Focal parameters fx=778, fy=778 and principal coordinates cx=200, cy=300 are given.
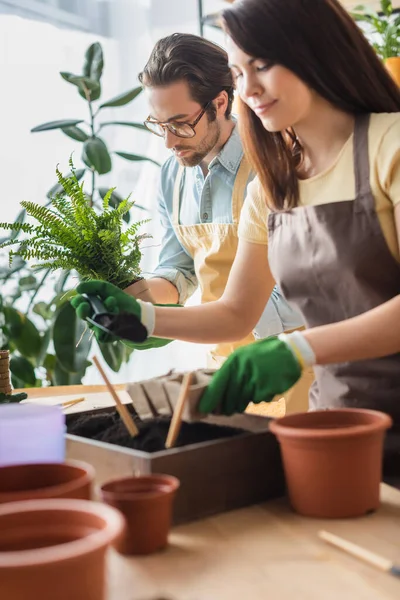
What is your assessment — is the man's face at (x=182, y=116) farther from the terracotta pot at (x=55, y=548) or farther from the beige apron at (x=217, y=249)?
the terracotta pot at (x=55, y=548)

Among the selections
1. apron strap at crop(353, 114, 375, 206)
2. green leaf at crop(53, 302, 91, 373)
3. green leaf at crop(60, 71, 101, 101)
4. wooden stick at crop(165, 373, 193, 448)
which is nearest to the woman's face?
apron strap at crop(353, 114, 375, 206)

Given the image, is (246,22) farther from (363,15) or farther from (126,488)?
(363,15)

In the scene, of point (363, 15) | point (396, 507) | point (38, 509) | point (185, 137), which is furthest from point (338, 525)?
point (363, 15)

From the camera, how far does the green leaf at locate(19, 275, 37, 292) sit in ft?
12.0

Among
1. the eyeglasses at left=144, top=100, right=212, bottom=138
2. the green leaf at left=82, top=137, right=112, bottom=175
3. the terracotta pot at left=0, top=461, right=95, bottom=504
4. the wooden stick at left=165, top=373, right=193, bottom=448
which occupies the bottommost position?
the terracotta pot at left=0, top=461, right=95, bottom=504

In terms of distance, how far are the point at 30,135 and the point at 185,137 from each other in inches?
62.5

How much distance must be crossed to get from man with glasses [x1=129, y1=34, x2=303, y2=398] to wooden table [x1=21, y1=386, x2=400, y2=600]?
51.5 inches

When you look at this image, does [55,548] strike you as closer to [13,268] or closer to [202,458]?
[202,458]

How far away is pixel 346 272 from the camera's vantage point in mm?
1541

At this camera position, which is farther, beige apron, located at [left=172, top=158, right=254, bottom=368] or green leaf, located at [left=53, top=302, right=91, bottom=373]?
green leaf, located at [left=53, top=302, right=91, bottom=373]

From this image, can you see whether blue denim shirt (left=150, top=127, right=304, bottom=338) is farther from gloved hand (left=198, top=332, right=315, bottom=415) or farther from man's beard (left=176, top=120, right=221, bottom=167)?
gloved hand (left=198, top=332, right=315, bottom=415)

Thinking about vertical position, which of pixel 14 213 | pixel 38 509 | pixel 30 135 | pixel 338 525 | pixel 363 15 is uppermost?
pixel 363 15

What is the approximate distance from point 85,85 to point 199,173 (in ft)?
3.96

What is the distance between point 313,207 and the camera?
1589mm
